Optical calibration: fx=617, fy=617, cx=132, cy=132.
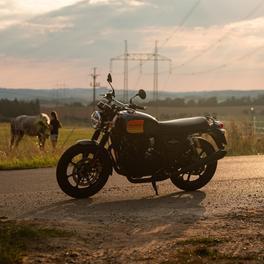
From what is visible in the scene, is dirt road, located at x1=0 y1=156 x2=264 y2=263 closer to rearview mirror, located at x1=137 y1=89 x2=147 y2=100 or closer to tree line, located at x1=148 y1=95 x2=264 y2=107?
rearview mirror, located at x1=137 y1=89 x2=147 y2=100

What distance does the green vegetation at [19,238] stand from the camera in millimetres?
5054

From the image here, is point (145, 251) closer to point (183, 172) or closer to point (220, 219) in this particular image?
point (220, 219)

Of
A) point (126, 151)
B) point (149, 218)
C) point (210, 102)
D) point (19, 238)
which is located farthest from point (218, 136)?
point (210, 102)

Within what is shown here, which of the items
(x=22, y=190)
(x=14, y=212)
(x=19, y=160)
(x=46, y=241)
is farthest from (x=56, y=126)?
(x=46, y=241)

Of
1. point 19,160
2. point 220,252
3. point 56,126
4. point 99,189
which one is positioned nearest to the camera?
point 220,252

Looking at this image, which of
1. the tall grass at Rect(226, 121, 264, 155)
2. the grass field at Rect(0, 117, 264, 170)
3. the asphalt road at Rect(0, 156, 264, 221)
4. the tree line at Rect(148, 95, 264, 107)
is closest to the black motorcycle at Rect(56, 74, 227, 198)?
the asphalt road at Rect(0, 156, 264, 221)

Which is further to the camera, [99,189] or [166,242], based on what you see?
[99,189]

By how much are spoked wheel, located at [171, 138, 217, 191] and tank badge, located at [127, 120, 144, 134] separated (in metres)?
1.14

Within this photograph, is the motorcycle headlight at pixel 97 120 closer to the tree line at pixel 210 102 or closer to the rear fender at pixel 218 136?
the rear fender at pixel 218 136

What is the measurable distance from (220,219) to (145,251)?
5.98 ft

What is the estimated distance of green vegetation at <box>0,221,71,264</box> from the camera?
16.6 feet

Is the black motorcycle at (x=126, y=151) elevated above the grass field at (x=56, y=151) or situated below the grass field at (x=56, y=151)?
above

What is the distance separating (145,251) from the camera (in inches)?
219

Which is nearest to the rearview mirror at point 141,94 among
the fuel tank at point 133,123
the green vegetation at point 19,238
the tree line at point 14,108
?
the fuel tank at point 133,123
